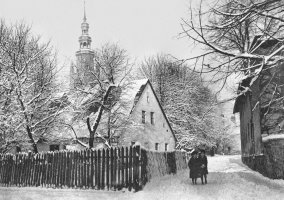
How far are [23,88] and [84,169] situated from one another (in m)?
9.30

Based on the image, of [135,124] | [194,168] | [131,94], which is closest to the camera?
[194,168]

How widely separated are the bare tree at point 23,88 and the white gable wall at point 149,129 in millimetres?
10708

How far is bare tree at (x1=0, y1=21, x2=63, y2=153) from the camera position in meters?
21.2

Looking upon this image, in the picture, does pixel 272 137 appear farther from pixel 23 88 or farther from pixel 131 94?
pixel 131 94

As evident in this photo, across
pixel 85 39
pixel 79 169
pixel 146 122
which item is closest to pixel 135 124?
pixel 146 122

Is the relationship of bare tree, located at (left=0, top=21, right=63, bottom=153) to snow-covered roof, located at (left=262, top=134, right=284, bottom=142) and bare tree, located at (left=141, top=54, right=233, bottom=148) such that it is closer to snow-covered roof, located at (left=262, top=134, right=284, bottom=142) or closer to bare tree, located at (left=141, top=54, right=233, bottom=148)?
snow-covered roof, located at (left=262, top=134, right=284, bottom=142)

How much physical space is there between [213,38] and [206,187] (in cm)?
527

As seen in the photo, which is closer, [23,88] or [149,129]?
[23,88]

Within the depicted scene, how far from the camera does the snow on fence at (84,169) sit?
43.4ft

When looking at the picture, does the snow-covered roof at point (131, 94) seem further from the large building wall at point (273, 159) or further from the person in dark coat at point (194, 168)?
the person in dark coat at point (194, 168)

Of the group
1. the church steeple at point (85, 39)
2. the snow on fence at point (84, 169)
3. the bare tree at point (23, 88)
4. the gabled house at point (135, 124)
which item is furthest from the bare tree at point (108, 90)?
the church steeple at point (85, 39)

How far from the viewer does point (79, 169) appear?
14.6 meters

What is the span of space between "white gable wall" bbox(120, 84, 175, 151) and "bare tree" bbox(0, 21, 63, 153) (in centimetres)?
1071

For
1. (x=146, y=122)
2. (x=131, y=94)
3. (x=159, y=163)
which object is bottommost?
(x=159, y=163)
